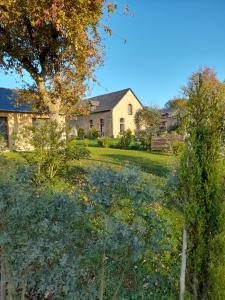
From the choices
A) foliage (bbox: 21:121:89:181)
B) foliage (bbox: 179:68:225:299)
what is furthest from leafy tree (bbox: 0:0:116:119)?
foliage (bbox: 179:68:225:299)

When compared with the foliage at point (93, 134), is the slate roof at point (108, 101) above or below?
above

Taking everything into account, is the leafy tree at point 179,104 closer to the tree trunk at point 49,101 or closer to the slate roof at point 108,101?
the tree trunk at point 49,101

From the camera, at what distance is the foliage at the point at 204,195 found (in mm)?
2059

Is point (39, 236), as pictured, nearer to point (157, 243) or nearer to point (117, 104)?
point (157, 243)

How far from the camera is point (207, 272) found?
6.89ft

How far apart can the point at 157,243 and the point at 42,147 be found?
5366 millimetres

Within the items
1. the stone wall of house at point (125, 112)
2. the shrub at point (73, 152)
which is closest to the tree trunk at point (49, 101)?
the shrub at point (73, 152)

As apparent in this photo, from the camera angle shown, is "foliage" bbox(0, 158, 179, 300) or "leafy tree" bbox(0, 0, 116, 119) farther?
"leafy tree" bbox(0, 0, 116, 119)

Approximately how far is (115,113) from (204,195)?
3547cm

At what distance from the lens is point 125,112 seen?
3809 cm

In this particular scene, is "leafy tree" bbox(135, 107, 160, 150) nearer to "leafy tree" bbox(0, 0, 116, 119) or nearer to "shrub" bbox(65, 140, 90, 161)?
"leafy tree" bbox(0, 0, 116, 119)

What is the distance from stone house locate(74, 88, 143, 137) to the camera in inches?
1465

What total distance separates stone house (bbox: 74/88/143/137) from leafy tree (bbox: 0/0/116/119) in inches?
917

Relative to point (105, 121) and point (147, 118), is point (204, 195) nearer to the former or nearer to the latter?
point (147, 118)
